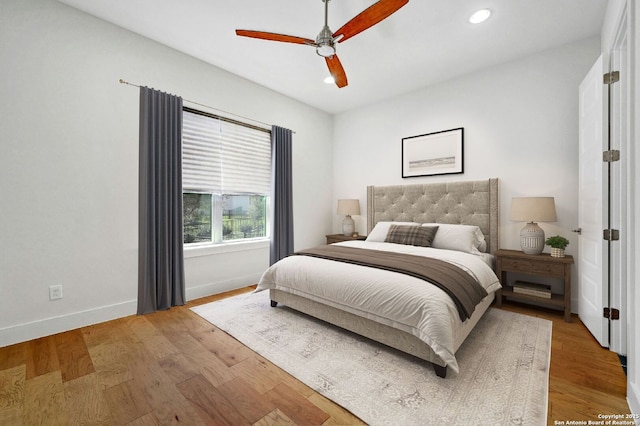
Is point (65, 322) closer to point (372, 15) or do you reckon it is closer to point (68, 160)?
point (68, 160)

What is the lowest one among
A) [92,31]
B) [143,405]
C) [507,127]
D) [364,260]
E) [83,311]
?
[143,405]

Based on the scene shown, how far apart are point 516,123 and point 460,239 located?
5.01 feet

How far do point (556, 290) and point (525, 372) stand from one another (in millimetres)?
1667

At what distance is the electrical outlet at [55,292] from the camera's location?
2359mm

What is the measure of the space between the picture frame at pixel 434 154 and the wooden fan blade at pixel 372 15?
2.28 metres

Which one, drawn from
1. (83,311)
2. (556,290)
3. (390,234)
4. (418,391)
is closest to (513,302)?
(556,290)

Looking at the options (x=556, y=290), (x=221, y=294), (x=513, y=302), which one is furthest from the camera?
(x=221, y=294)

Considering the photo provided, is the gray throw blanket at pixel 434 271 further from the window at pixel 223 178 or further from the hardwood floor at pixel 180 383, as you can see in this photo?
the window at pixel 223 178

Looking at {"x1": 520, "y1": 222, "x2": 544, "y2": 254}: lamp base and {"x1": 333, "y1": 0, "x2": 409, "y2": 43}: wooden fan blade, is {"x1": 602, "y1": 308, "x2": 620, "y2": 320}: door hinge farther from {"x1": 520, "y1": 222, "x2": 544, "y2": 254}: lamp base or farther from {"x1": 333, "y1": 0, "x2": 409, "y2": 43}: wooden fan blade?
{"x1": 333, "y1": 0, "x2": 409, "y2": 43}: wooden fan blade

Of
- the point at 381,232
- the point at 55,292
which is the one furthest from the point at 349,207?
the point at 55,292

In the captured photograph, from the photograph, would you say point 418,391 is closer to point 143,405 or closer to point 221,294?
point 143,405

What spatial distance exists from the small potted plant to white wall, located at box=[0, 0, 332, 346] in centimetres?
424

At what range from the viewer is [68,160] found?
2426 millimetres

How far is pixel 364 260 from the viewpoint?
2449 mm
